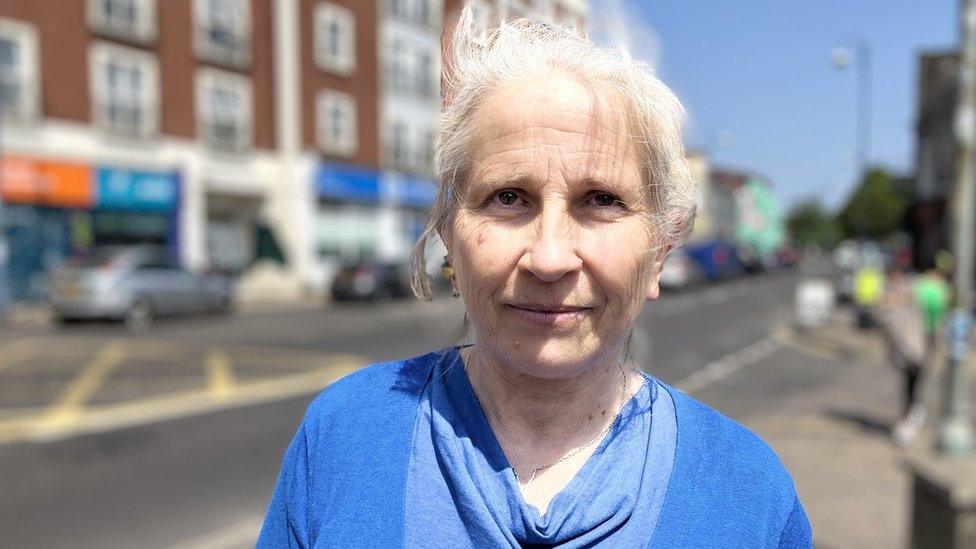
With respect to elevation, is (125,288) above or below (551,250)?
below

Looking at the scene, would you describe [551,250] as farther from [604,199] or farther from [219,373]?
[219,373]

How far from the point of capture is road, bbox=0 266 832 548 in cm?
484

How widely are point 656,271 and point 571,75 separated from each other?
363 mm

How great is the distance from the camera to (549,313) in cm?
115

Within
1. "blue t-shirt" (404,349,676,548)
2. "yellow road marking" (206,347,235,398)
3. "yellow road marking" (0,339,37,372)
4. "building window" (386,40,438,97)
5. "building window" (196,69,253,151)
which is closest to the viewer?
"blue t-shirt" (404,349,676,548)

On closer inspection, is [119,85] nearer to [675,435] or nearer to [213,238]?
[213,238]

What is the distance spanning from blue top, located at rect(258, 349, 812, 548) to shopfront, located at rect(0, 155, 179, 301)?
68.0ft

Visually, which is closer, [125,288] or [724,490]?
[724,490]

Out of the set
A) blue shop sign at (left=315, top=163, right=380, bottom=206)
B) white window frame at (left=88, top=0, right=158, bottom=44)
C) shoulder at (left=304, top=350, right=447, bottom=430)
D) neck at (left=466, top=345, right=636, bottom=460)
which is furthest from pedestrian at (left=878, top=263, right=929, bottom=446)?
blue shop sign at (left=315, top=163, right=380, bottom=206)

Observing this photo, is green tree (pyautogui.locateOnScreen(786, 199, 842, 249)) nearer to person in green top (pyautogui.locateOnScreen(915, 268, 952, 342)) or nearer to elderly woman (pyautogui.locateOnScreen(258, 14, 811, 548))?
person in green top (pyautogui.locateOnScreen(915, 268, 952, 342))

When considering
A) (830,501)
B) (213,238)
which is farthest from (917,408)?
(213,238)

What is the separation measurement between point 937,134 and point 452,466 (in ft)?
168

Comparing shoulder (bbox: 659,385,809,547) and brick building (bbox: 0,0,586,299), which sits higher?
brick building (bbox: 0,0,586,299)

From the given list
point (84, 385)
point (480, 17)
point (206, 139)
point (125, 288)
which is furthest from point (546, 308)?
point (206, 139)
